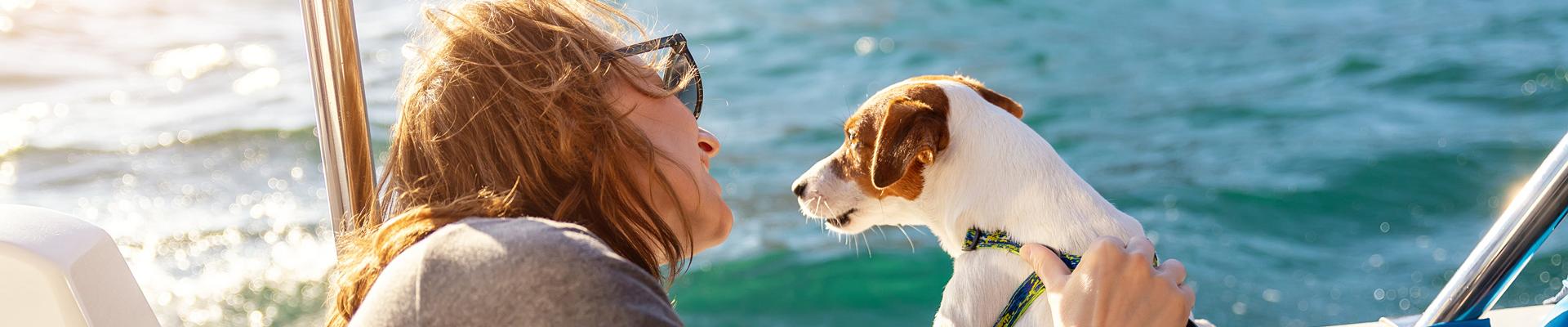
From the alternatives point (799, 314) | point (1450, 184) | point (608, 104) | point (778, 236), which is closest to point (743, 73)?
point (778, 236)

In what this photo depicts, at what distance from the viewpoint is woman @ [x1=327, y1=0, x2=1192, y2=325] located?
34.8 inches

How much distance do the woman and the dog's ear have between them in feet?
1.40

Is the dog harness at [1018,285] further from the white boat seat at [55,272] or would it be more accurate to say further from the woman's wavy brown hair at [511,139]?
the white boat seat at [55,272]

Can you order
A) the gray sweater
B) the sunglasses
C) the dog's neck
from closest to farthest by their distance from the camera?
1. the gray sweater
2. the sunglasses
3. the dog's neck

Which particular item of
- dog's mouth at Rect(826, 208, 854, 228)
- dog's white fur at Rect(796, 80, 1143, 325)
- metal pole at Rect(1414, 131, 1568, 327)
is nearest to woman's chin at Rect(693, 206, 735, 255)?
dog's white fur at Rect(796, 80, 1143, 325)

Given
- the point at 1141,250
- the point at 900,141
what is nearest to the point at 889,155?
the point at 900,141

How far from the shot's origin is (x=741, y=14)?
35.1 feet

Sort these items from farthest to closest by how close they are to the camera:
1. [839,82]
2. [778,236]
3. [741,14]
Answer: [741,14] → [839,82] → [778,236]

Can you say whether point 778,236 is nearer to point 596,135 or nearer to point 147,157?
point 147,157

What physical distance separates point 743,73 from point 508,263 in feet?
27.1

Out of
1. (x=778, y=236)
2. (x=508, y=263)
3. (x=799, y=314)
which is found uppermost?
(x=778, y=236)

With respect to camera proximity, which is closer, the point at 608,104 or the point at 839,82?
the point at 608,104

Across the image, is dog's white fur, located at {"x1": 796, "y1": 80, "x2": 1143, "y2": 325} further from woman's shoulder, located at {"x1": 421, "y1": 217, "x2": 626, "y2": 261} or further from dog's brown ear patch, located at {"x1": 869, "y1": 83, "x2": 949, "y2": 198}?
woman's shoulder, located at {"x1": 421, "y1": 217, "x2": 626, "y2": 261}

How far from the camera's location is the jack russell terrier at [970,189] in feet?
5.50
